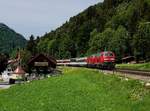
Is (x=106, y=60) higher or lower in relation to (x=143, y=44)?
lower

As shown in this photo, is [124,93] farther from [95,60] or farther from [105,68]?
[95,60]

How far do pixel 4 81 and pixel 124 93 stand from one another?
241 feet

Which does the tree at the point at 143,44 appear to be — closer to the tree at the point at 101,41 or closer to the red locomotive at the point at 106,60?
the tree at the point at 101,41

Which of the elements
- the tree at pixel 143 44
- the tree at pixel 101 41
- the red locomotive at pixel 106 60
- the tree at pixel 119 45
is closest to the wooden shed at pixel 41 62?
the red locomotive at pixel 106 60

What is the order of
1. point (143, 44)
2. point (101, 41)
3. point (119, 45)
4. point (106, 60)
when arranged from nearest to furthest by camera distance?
point (106, 60), point (143, 44), point (119, 45), point (101, 41)

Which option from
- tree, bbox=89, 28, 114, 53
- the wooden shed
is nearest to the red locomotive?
the wooden shed

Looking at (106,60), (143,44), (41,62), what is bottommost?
(106,60)

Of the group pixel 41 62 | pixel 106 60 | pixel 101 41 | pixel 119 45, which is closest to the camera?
pixel 106 60

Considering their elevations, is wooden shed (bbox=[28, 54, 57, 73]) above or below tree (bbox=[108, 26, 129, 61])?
below

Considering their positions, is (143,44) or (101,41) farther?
(101,41)

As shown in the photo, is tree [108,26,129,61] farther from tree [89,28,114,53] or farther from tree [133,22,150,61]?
tree [133,22,150,61]

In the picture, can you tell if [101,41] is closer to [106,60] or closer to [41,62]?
[41,62]

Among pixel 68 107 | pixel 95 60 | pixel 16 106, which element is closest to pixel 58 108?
pixel 68 107

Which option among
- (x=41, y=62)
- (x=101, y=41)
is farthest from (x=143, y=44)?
(x=101, y=41)
